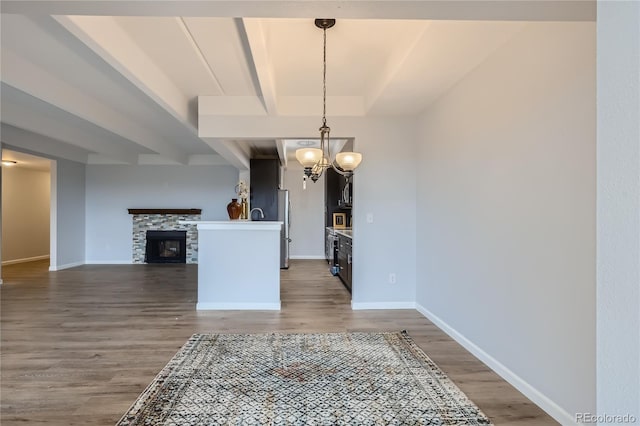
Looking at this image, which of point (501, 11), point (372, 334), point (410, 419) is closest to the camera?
point (501, 11)

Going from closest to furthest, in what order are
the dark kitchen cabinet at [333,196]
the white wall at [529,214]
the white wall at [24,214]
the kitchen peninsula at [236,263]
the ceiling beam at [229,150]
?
the white wall at [529,214] → the kitchen peninsula at [236,263] → the ceiling beam at [229,150] → the dark kitchen cabinet at [333,196] → the white wall at [24,214]

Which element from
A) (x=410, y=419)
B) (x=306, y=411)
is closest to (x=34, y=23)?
(x=306, y=411)

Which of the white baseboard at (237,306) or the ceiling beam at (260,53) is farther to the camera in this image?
the white baseboard at (237,306)

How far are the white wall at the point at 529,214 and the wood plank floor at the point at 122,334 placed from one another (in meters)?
0.28

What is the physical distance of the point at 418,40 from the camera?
7.39ft

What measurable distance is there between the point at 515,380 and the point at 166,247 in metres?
7.61

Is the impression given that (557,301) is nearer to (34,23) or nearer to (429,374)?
(429,374)

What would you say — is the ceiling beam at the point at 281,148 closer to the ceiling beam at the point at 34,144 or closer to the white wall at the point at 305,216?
the white wall at the point at 305,216

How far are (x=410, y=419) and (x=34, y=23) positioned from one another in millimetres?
3430

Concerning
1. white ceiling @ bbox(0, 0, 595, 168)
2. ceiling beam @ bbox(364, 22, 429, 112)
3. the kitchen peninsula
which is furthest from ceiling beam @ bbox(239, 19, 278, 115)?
the kitchen peninsula

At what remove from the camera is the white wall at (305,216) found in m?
8.75

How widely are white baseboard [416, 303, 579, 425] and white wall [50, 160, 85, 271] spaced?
7605 mm

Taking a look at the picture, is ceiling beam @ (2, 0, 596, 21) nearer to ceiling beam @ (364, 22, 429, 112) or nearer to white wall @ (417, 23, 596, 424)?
white wall @ (417, 23, 596, 424)

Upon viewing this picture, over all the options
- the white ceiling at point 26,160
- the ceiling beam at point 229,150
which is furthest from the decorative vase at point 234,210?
the white ceiling at point 26,160
